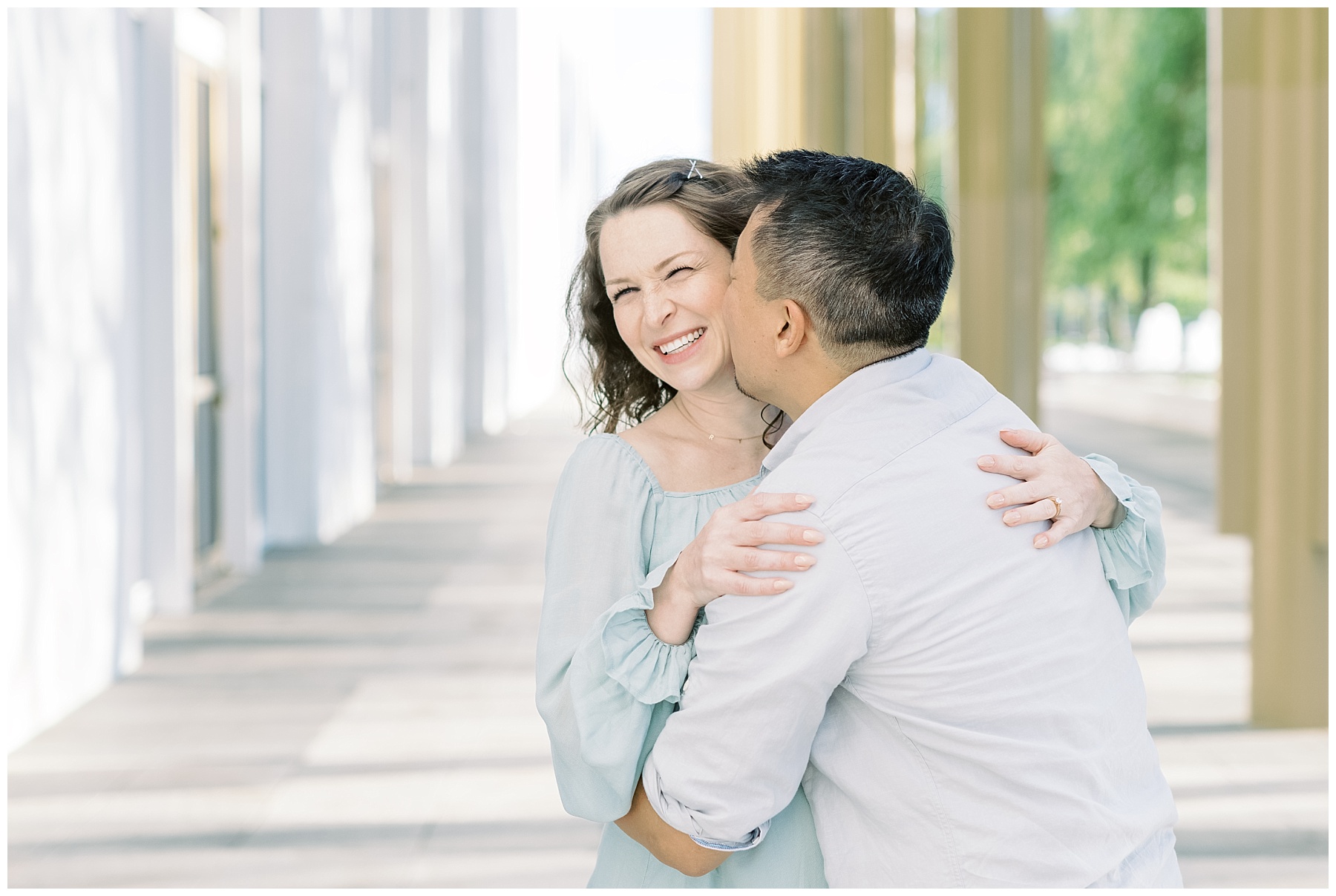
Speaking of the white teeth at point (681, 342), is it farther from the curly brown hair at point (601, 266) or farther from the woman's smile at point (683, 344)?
the curly brown hair at point (601, 266)

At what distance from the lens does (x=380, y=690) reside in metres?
4.81

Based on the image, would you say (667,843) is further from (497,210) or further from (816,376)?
(497,210)

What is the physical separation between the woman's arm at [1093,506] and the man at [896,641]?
23 millimetres

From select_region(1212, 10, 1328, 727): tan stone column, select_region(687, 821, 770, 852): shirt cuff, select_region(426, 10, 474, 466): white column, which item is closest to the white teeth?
select_region(687, 821, 770, 852): shirt cuff

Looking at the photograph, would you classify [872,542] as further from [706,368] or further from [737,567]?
[706,368]

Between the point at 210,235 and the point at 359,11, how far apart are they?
3367 millimetres

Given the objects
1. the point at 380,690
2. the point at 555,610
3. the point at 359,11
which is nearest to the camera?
the point at 555,610

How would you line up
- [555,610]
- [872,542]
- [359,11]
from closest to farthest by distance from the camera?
1. [872,542]
2. [555,610]
3. [359,11]

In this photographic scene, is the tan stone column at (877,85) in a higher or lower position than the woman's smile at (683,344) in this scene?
higher

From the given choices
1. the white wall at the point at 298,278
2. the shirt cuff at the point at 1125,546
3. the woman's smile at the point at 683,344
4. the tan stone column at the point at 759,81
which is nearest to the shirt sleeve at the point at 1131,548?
the shirt cuff at the point at 1125,546

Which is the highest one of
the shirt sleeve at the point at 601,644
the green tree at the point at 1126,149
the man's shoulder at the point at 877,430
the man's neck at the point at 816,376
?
the green tree at the point at 1126,149

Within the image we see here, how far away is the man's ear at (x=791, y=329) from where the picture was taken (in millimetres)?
1177

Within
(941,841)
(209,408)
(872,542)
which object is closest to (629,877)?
(941,841)

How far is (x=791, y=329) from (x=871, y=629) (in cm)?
31
